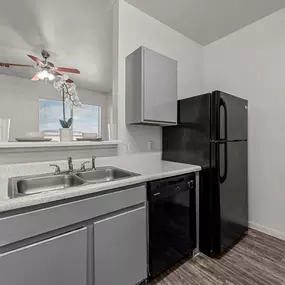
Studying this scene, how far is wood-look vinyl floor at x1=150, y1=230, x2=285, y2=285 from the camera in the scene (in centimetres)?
149

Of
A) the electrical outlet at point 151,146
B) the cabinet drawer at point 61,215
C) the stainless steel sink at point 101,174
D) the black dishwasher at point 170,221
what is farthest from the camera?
the electrical outlet at point 151,146

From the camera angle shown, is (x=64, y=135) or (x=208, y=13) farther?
(x=208, y=13)

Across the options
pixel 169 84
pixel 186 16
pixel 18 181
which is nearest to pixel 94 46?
pixel 186 16

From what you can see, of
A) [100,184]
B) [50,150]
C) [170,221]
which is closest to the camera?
[100,184]

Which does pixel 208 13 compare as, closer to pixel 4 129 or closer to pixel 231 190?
pixel 231 190

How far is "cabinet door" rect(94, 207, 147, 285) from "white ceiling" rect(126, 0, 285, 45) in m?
2.28

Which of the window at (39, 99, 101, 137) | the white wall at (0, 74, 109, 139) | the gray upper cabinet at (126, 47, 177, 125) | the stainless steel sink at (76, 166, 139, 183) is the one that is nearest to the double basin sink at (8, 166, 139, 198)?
the stainless steel sink at (76, 166, 139, 183)

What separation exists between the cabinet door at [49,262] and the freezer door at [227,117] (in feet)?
4.79

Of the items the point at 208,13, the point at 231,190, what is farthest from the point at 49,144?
the point at 208,13

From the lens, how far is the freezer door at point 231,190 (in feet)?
5.81

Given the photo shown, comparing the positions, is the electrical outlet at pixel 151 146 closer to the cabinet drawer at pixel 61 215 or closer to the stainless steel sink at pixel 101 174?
the stainless steel sink at pixel 101 174

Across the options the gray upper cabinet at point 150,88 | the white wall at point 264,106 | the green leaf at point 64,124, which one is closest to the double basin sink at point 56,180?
the green leaf at point 64,124

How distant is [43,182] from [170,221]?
1.13 metres

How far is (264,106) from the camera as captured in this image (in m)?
2.23
